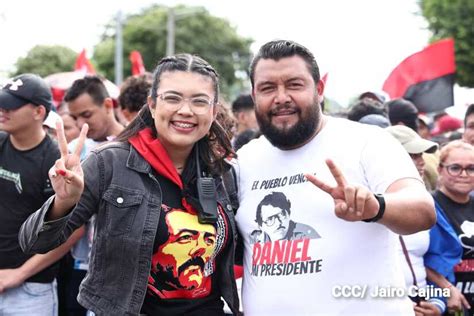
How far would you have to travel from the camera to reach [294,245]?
297 centimetres

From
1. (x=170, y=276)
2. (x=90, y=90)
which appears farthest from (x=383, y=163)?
(x=90, y=90)

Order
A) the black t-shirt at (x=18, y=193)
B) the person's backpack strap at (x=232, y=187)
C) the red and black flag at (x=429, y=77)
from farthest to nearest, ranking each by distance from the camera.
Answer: the red and black flag at (x=429, y=77), the black t-shirt at (x=18, y=193), the person's backpack strap at (x=232, y=187)

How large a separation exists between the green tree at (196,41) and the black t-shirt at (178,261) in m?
52.3

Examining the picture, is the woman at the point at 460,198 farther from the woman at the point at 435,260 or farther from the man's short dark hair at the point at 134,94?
the man's short dark hair at the point at 134,94

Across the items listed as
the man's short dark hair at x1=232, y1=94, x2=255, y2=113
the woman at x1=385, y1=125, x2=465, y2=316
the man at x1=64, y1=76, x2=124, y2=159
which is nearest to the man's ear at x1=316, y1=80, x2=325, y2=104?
the woman at x1=385, y1=125, x2=465, y2=316

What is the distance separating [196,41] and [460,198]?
5496cm

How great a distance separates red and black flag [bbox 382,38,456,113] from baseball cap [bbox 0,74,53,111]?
5.21 metres

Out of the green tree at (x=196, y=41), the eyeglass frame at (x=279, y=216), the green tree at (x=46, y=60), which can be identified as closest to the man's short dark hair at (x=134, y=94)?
the eyeglass frame at (x=279, y=216)

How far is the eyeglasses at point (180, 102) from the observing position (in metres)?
3.12

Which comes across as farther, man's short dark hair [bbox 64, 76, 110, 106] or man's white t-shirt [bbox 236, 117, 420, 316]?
man's short dark hair [bbox 64, 76, 110, 106]

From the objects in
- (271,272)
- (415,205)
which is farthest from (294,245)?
(415,205)

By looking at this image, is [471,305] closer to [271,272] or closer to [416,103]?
[271,272]

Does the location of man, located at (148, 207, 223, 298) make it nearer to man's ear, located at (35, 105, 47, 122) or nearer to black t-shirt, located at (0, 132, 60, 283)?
black t-shirt, located at (0, 132, 60, 283)

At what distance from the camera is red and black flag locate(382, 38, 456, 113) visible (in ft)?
26.4
